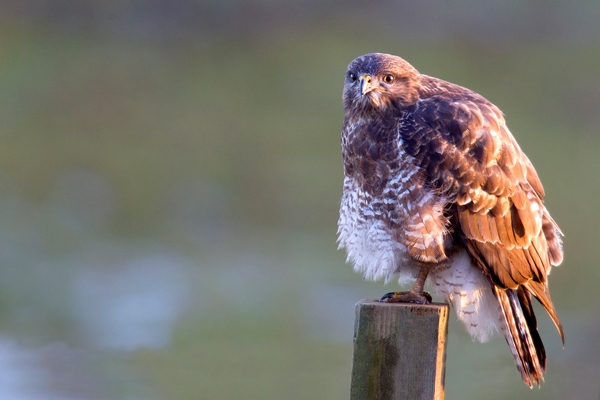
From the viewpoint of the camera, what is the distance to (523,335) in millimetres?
4375

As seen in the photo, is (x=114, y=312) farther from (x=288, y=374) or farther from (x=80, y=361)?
(x=288, y=374)

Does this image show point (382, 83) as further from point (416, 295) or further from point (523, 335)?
point (523, 335)

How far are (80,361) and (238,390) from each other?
5.81ft

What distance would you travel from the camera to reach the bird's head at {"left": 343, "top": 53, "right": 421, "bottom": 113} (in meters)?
4.63

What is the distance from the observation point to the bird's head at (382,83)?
4633 mm

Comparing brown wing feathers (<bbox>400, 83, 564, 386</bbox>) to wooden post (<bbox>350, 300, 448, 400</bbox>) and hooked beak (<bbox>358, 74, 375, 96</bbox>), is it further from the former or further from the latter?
wooden post (<bbox>350, 300, 448, 400</bbox>)

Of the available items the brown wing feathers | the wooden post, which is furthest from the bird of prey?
the wooden post

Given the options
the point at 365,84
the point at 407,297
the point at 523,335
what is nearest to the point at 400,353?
A: the point at 407,297

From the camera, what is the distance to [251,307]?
10.1 meters

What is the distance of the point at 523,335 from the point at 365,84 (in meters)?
1.42

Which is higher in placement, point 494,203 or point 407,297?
point 494,203

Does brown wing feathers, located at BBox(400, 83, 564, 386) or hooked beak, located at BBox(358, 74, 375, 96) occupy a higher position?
hooked beak, located at BBox(358, 74, 375, 96)

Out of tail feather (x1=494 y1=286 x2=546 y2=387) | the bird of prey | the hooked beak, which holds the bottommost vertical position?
tail feather (x1=494 y1=286 x2=546 y2=387)

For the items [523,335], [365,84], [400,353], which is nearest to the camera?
[400,353]
